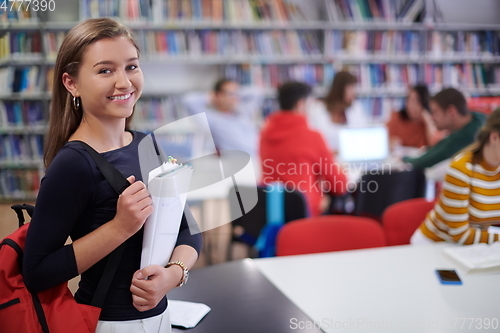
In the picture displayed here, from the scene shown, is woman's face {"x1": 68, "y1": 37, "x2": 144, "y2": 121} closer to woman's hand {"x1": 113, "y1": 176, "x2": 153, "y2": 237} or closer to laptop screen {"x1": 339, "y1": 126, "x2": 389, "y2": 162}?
woman's hand {"x1": 113, "y1": 176, "x2": 153, "y2": 237}

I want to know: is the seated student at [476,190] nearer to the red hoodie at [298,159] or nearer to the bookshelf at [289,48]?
the red hoodie at [298,159]

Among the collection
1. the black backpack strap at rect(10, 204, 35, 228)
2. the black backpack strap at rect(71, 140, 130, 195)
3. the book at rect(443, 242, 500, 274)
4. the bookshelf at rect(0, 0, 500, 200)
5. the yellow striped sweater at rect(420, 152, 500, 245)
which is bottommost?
the book at rect(443, 242, 500, 274)

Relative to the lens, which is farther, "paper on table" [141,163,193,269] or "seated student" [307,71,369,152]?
"seated student" [307,71,369,152]

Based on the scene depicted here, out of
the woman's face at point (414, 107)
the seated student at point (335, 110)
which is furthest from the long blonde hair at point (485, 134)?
the woman's face at point (414, 107)

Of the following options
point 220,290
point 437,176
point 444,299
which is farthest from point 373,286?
point 437,176

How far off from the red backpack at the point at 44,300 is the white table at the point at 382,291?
0.56m

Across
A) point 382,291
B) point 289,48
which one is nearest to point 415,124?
point 289,48

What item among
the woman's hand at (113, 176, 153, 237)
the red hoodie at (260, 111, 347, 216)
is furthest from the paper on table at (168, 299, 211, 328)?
the red hoodie at (260, 111, 347, 216)

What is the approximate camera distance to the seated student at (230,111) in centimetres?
333

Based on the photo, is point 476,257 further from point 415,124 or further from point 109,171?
point 415,124

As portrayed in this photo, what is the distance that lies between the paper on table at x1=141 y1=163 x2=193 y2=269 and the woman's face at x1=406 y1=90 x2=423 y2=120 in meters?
3.44

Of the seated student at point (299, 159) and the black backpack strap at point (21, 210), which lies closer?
the black backpack strap at point (21, 210)

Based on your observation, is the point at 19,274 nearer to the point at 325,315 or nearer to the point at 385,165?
the point at 325,315

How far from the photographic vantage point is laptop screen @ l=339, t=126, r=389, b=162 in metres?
3.55
